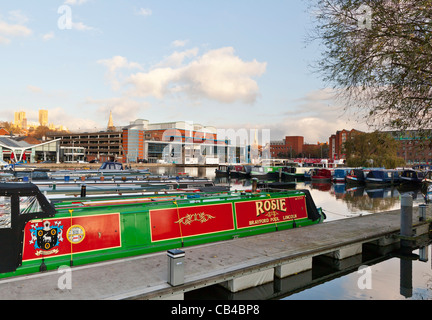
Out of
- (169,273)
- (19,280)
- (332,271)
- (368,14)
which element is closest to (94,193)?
(19,280)

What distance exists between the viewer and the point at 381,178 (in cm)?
5259

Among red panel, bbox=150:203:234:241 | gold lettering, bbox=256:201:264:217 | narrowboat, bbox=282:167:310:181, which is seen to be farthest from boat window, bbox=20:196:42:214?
narrowboat, bbox=282:167:310:181

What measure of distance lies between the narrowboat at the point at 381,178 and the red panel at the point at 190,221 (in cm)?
4829

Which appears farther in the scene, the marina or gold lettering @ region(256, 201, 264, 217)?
gold lettering @ region(256, 201, 264, 217)

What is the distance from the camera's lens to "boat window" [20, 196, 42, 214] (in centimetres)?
754

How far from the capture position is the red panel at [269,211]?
1201 cm

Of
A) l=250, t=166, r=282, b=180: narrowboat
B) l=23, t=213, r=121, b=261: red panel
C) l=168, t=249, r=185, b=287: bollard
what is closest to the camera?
l=168, t=249, r=185, b=287: bollard

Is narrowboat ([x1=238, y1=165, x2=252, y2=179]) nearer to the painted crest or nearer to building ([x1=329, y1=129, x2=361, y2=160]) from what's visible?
the painted crest

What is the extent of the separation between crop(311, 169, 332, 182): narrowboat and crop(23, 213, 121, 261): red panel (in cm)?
5575

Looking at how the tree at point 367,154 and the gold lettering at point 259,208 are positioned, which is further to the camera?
the tree at point 367,154

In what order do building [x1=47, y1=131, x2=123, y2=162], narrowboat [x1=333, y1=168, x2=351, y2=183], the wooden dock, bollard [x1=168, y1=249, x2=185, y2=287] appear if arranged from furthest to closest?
building [x1=47, y1=131, x2=123, y2=162] < narrowboat [x1=333, y1=168, x2=351, y2=183] < bollard [x1=168, y1=249, x2=185, y2=287] < the wooden dock

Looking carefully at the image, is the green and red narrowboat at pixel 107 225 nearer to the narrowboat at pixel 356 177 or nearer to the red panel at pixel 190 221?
the red panel at pixel 190 221

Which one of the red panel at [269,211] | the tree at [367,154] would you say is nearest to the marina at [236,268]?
the red panel at [269,211]
